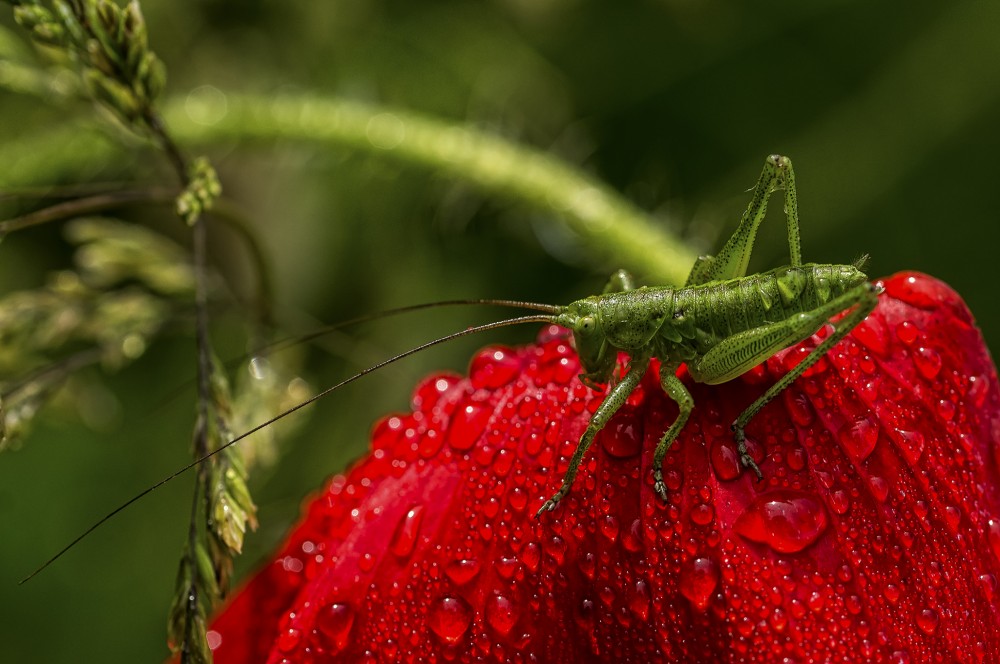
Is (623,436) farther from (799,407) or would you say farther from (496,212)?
(496,212)

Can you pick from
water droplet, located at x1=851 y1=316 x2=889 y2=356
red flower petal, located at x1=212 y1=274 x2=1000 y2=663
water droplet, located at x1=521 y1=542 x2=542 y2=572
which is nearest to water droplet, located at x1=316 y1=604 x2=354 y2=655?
red flower petal, located at x1=212 y1=274 x2=1000 y2=663

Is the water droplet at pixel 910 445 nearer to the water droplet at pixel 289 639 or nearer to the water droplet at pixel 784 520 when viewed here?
the water droplet at pixel 784 520

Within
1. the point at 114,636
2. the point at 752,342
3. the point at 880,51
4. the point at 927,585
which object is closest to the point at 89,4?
the point at 752,342

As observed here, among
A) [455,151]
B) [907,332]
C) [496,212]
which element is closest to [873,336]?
[907,332]

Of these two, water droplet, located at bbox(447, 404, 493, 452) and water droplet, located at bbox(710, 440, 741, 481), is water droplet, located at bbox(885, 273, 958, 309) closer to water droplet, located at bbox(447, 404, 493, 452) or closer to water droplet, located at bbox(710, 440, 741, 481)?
water droplet, located at bbox(710, 440, 741, 481)

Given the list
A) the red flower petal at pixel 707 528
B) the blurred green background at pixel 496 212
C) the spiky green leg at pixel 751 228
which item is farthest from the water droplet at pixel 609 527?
the blurred green background at pixel 496 212
